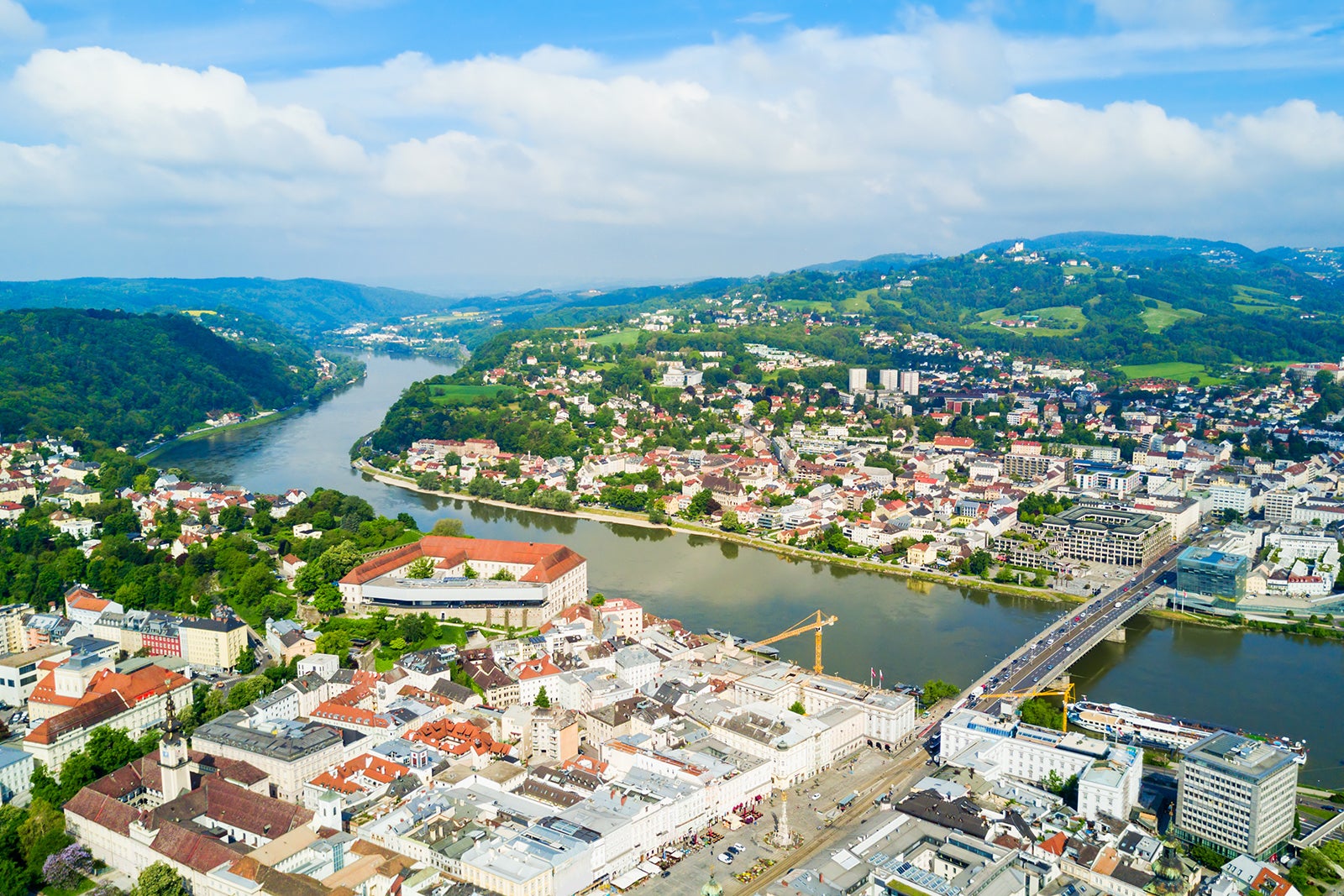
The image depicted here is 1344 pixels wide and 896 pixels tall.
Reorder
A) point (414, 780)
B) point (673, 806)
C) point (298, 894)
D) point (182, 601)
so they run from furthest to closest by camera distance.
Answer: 1. point (182, 601)
2. point (414, 780)
3. point (673, 806)
4. point (298, 894)

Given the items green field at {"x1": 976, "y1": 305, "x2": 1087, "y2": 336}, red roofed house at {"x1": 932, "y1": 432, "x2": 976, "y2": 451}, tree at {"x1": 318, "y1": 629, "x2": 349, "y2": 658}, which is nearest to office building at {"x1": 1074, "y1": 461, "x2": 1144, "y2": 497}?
red roofed house at {"x1": 932, "y1": 432, "x2": 976, "y2": 451}

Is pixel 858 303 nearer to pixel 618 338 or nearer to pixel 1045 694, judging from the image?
pixel 618 338

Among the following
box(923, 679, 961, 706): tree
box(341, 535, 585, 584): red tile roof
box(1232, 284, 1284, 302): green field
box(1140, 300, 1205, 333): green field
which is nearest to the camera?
box(923, 679, 961, 706): tree

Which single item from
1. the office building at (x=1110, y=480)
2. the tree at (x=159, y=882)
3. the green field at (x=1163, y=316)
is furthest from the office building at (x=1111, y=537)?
the green field at (x=1163, y=316)

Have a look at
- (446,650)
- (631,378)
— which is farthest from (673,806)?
(631,378)

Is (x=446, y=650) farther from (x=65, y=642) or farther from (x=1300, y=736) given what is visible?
(x=1300, y=736)

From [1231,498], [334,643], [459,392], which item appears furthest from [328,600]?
[459,392]

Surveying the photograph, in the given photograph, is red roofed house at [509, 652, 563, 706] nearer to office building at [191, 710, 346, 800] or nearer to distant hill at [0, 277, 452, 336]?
office building at [191, 710, 346, 800]
